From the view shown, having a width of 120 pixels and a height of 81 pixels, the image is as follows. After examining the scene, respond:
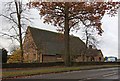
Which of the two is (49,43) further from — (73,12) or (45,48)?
(73,12)

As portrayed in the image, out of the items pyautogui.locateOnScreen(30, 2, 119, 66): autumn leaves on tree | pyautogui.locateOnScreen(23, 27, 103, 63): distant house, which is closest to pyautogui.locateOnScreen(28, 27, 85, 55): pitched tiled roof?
pyautogui.locateOnScreen(23, 27, 103, 63): distant house

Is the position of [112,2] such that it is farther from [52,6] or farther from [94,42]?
[94,42]

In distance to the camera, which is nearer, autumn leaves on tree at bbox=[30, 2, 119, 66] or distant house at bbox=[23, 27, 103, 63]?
autumn leaves on tree at bbox=[30, 2, 119, 66]

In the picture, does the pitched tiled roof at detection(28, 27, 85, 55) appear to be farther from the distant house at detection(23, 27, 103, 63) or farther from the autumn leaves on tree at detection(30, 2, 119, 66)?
the autumn leaves on tree at detection(30, 2, 119, 66)

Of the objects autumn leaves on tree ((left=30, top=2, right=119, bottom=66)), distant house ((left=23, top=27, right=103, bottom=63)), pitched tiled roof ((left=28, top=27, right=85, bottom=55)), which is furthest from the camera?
pitched tiled roof ((left=28, top=27, right=85, bottom=55))

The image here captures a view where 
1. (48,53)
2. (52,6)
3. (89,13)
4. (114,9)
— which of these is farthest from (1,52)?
(48,53)

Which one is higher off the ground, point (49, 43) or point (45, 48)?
point (49, 43)

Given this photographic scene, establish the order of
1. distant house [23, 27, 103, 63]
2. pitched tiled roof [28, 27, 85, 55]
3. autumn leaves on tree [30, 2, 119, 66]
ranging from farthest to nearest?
pitched tiled roof [28, 27, 85, 55]
distant house [23, 27, 103, 63]
autumn leaves on tree [30, 2, 119, 66]

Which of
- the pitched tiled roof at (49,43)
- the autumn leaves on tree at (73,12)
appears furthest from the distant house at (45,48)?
the autumn leaves on tree at (73,12)

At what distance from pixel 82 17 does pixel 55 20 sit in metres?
3.78

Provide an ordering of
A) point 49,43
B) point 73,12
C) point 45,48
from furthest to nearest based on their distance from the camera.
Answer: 1. point 49,43
2. point 45,48
3. point 73,12

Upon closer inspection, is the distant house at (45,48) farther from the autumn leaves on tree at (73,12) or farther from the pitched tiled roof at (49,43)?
the autumn leaves on tree at (73,12)

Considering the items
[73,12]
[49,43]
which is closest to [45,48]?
[49,43]

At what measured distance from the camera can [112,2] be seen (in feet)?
110
